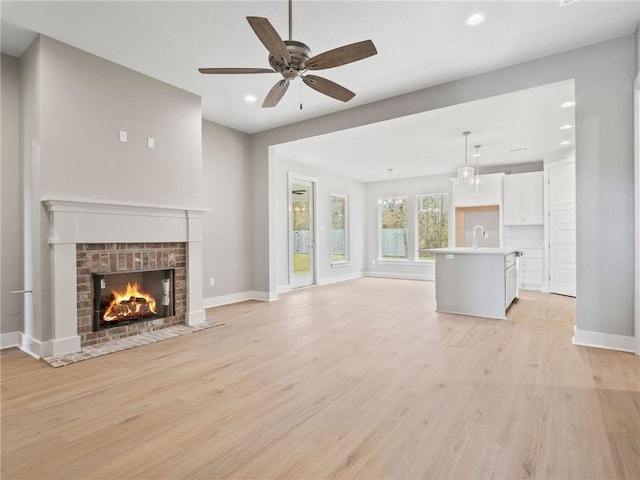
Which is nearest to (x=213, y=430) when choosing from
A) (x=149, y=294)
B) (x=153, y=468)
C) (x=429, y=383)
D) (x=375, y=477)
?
(x=153, y=468)

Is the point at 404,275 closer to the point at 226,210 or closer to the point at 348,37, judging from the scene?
the point at 226,210

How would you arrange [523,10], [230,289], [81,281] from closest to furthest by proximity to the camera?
[523,10] < [81,281] < [230,289]

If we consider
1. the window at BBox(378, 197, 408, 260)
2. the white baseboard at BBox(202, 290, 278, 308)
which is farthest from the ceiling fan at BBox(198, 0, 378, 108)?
the window at BBox(378, 197, 408, 260)

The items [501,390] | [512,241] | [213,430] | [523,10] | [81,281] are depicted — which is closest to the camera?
[213,430]

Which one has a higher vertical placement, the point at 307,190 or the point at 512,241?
the point at 307,190

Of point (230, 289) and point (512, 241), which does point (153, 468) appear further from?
point (512, 241)

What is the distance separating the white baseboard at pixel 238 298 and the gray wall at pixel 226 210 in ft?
0.22

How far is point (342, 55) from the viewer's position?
2.35 metres

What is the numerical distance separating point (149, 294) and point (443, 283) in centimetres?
407

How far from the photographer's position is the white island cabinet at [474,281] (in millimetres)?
4656

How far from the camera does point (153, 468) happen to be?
166cm

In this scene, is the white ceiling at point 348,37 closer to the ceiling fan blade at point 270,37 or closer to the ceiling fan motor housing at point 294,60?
the ceiling fan motor housing at point 294,60

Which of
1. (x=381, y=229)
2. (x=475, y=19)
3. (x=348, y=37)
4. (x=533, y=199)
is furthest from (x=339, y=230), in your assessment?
(x=475, y=19)

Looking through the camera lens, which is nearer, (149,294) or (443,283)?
(149,294)
